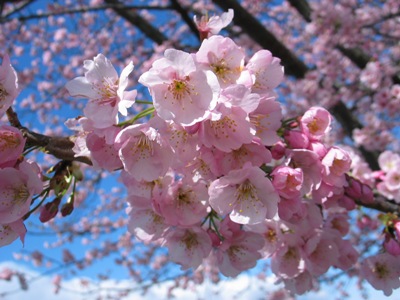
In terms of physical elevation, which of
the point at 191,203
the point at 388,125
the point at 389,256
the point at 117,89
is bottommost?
the point at 388,125

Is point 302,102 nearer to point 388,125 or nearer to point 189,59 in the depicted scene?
point 388,125

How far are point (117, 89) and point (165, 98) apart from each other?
19 cm

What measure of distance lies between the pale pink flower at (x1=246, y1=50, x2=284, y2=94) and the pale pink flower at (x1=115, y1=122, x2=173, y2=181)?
35 cm

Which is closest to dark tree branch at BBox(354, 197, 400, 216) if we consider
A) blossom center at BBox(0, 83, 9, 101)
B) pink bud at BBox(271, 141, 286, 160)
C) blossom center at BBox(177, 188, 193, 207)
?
pink bud at BBox(271, 141, 286, 160)

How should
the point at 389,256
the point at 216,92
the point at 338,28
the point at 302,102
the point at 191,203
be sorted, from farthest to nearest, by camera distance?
the point at 302,102 → the point at 338,28 → the point at 389,256 → the point at 191,203 → the point at 216,92

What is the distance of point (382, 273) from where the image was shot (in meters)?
1.51

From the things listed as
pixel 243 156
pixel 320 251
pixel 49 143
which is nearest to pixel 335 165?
pixel 243 156

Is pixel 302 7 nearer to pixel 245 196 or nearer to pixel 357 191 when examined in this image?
pixel 357 191

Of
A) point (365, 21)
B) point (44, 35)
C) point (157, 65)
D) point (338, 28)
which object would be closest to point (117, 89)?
point (157, 65)

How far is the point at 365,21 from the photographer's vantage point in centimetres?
527

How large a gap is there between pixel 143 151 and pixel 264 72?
0.45 metres

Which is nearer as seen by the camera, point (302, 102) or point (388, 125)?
point (388, 125)

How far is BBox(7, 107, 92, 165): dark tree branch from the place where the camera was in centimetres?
110

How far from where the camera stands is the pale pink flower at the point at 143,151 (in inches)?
38.5
